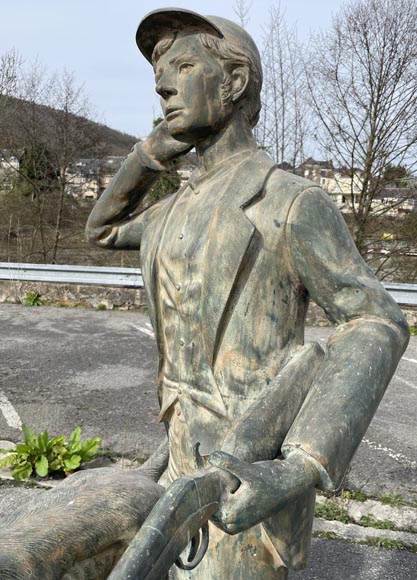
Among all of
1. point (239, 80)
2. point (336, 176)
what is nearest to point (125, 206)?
point (239, 80)

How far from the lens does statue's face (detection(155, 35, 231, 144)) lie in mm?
1527

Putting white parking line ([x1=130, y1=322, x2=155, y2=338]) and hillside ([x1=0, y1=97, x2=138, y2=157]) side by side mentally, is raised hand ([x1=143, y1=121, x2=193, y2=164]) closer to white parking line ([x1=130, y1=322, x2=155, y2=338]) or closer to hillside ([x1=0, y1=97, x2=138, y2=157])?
white parking line ([x1=130, y1=322, x2=155, y2=338])

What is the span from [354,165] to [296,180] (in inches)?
441

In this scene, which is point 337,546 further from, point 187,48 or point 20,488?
point 187,48

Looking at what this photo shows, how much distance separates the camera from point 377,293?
4.60ft

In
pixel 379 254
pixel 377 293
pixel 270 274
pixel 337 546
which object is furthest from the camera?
pixel 379 254

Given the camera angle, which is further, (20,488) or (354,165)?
(354,165)

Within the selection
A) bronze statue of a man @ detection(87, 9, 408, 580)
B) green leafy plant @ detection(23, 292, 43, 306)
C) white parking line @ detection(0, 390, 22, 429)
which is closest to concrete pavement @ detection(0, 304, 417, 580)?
white parking line @ detection(0, 390, 22, 429)

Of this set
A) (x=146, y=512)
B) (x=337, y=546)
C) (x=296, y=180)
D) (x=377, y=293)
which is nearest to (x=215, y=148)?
(x=296, y=180)

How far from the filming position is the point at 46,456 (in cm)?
484

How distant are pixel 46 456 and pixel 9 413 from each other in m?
1.37

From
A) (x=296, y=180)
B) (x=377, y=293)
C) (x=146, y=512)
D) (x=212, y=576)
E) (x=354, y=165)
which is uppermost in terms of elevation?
(x=354, y=165)

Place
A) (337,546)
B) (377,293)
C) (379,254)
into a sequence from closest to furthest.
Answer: (377,293)
(337,546)
(379,254)

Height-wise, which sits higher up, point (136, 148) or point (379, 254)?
point (136, 148)
